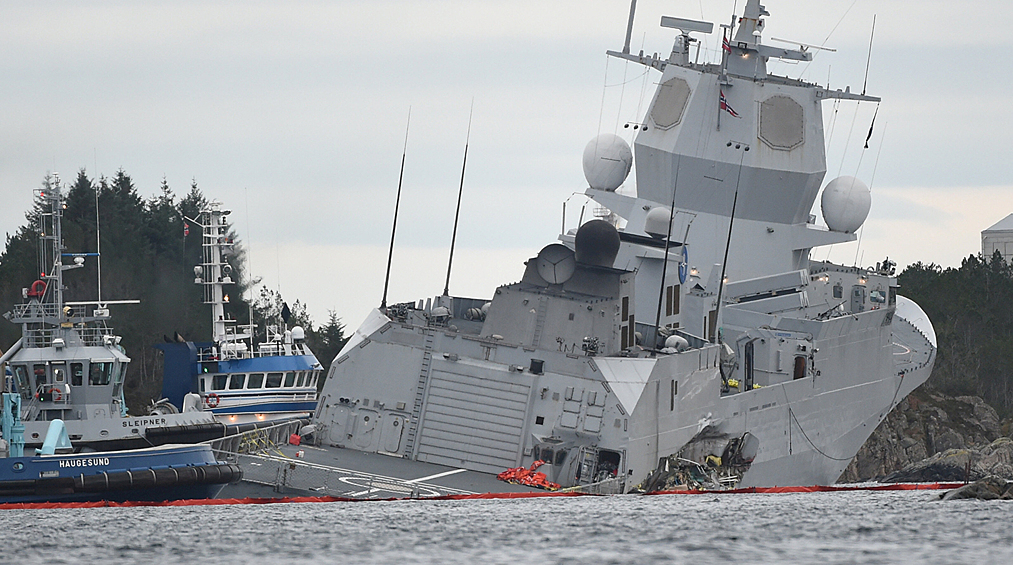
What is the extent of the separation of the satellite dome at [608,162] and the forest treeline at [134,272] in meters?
13.0

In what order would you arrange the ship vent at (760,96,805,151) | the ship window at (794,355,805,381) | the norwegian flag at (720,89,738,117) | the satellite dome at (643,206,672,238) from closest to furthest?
1. the ship window at (794,355,805,381)
2. the satellite dome at (643,206,672,238)
3. the norwegian flag at (720,89,738,117)
4. the ship vent at (760,96,805,151)

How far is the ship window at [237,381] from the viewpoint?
3216 cm

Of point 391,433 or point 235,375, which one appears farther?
point 235,375

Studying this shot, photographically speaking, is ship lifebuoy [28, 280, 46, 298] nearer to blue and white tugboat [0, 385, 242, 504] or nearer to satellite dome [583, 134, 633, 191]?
blue and white tugboat [0, 385, 242, 504]

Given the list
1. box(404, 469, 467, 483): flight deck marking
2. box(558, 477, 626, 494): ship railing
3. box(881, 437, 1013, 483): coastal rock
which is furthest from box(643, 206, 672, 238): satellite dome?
box(404, 469, 467, 483): flight deck marking

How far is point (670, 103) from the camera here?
106ft

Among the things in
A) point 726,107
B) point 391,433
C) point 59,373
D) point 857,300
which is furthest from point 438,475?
point 857,300

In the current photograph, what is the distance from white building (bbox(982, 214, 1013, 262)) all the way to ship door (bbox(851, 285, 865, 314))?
128 ft

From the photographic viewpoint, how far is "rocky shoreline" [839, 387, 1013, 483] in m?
37.7

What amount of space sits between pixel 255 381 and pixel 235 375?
18.3 inches

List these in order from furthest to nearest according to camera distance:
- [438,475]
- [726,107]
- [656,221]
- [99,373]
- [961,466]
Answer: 1. [961,466]
2. [726,107]
3. [656,221]
4. [99,373]
5. [438,475]

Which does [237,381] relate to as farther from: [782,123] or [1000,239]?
[1000,239]

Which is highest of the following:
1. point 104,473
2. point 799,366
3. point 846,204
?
point 846,204

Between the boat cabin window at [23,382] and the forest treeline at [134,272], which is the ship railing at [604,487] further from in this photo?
the forest treeline at [134,272]
